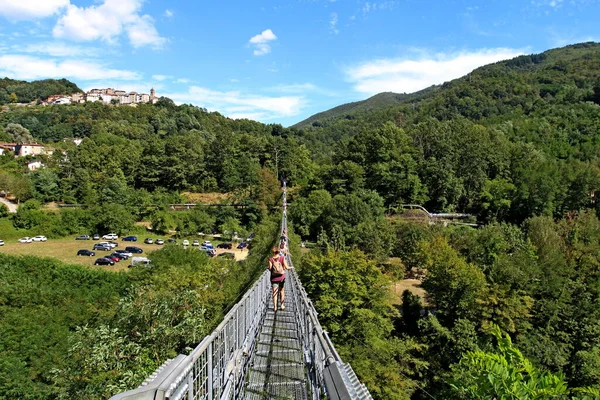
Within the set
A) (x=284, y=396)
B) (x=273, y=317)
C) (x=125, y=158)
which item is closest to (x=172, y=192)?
(x=125, y=158)

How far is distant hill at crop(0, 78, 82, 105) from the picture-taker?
113m

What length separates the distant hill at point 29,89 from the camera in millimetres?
113319

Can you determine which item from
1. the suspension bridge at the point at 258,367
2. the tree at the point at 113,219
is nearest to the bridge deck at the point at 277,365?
the suspension bridge at the point at 258,367

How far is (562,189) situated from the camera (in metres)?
37.9

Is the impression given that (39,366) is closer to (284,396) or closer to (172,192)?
(284,396)

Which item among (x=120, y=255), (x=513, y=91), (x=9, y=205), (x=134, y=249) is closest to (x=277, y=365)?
(x=120, y=255)

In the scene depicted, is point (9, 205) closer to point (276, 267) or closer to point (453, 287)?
point (453, 287)

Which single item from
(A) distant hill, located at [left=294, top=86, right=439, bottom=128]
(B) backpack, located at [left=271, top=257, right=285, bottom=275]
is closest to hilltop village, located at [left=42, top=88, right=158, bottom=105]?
(A) distant hill, located at [left=294, top=86, right=439, bottom=128]

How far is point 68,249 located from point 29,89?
11561cm

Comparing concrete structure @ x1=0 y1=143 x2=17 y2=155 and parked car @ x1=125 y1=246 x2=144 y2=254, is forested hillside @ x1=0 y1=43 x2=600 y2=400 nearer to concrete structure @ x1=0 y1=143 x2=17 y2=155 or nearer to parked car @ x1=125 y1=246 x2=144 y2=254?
concrete structure @ x1=0 y1=143 x2=17 y2=155

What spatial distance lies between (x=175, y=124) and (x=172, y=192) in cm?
3581

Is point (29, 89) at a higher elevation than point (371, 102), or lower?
lower

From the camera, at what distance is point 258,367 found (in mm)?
4988

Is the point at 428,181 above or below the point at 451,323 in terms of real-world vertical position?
above
